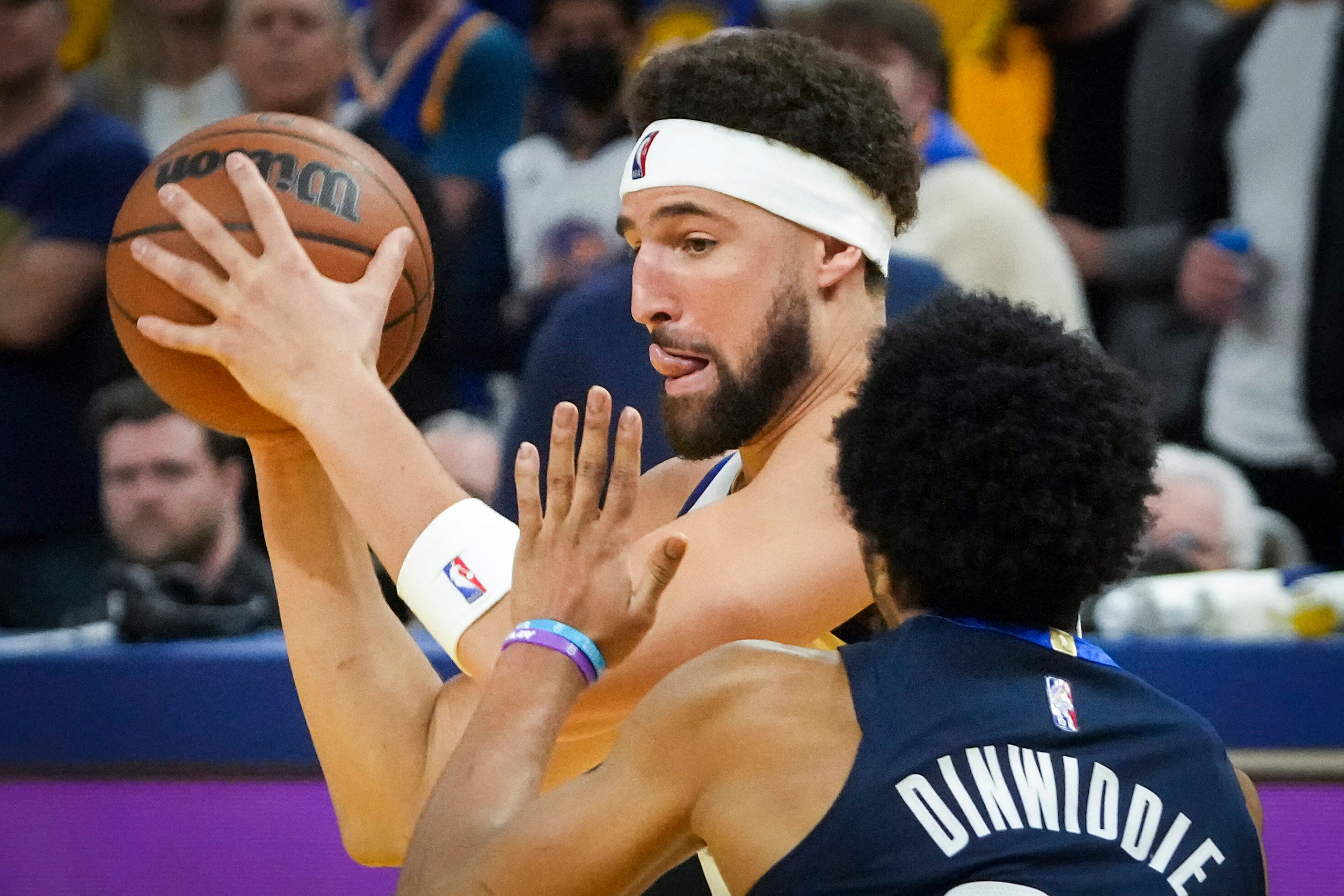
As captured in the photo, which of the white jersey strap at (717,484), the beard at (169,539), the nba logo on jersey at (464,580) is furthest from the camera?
the beard at (169,539)

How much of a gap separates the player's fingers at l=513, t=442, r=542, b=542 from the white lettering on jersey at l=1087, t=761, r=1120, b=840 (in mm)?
679

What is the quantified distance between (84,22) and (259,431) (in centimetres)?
485

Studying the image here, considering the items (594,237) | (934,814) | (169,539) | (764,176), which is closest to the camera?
(934,814)

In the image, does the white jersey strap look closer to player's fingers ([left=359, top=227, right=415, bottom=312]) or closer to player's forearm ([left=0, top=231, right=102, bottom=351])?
player's fingers ([left=359, top=227, right=415, bottom=312])

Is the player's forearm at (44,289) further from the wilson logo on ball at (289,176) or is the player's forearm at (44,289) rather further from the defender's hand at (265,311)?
the defender's hand at (265,311)

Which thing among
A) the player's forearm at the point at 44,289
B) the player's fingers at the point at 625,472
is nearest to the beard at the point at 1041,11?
the player's forearm at the point at 44,289

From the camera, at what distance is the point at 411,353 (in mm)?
2709

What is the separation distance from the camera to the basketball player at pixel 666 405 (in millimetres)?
2299

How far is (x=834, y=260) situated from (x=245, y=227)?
0.87 m

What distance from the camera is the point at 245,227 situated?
2.39 meters

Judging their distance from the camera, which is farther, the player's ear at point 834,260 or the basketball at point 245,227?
the player's ear at point 834,260

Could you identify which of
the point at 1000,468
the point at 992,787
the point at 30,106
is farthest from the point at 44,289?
the point at 992,787

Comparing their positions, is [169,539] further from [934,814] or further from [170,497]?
[934,814]

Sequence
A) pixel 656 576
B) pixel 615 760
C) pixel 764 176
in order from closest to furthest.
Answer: pixel 615 760 → pixel 656 576 → pixel 764 176
